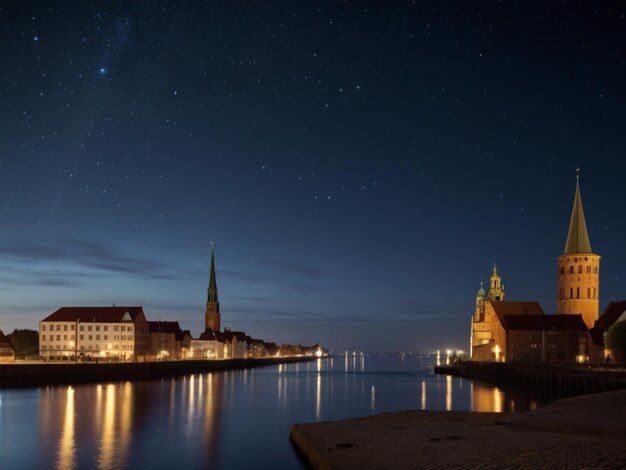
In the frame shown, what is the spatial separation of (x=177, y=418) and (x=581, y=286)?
111836 mm

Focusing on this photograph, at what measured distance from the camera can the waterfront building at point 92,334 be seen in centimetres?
13838

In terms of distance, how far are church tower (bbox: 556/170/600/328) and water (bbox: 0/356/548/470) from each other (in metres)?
62.4

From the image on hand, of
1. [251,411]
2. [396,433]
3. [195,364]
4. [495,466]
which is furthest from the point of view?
[195,364]

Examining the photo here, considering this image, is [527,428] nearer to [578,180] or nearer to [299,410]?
[299,410]

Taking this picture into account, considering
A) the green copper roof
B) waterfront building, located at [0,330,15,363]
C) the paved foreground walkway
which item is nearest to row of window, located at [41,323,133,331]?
waterfront building, located at [0,330,15,363]

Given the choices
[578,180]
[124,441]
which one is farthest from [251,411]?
[578,180]

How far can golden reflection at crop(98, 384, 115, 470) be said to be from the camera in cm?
3288

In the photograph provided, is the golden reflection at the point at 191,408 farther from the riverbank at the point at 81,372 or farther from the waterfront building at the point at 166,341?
the waterfront building at the point at 166,341

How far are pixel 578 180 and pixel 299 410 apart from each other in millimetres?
110045

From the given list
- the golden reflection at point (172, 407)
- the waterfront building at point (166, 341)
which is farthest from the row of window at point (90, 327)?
the golden reflection at point (172, 407)

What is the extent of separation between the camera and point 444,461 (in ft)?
82.3

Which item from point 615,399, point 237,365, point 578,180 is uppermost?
point 578,180

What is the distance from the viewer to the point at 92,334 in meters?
141

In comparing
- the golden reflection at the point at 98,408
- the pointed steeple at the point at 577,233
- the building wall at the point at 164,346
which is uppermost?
the pointed steeple at the point at 577,233
